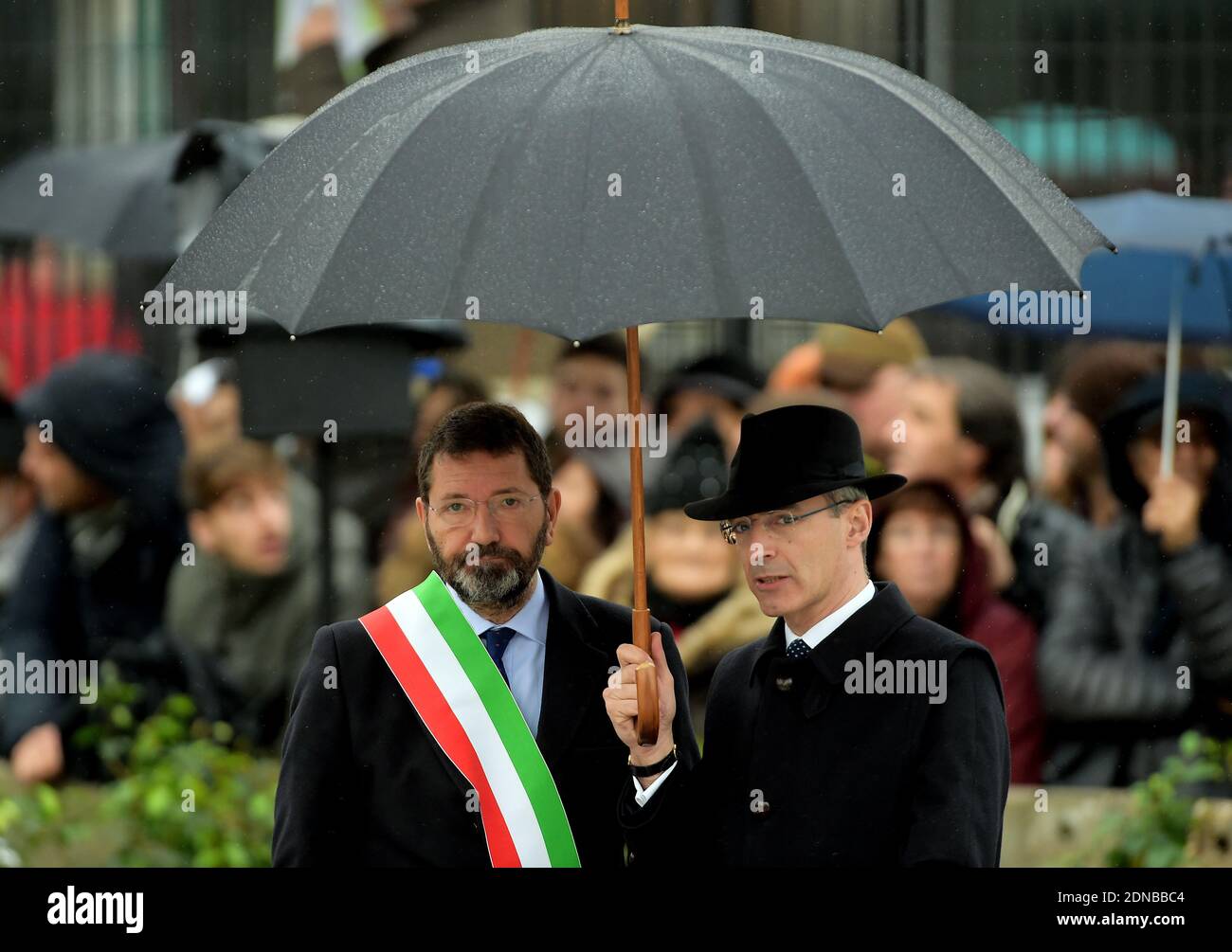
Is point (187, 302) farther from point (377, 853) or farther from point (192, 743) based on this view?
point (377, 853)

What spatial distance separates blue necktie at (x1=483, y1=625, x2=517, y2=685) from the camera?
439 centimetres

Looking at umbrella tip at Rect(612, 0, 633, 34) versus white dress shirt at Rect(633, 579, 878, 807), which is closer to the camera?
umbrella tip at Rect(612, 0, 633, 34)

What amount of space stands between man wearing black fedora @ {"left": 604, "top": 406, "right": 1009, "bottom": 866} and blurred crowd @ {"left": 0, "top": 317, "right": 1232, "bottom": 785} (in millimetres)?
2642

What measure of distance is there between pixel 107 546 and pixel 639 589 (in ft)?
14.2

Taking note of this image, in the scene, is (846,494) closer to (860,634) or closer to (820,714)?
(860,634)

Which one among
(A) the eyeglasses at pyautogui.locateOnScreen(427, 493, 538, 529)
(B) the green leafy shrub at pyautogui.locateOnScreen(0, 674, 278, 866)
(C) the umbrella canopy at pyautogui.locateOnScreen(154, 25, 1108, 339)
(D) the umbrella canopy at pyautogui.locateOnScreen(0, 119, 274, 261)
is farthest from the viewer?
(D) the umbrella canopy at pyautogui.locateOnScreen(0, 119, 274, 261)

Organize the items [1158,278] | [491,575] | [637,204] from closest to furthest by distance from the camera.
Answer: [637,204]
[491,575]
[1158,278]

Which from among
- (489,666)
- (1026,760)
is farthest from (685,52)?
(1026,760)

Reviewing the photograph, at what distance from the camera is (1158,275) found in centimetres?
823

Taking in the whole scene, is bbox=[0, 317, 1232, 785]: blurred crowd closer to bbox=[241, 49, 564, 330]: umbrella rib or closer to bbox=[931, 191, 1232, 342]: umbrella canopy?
bbox=[931, 191, 1232, 342]: umbrella canopy

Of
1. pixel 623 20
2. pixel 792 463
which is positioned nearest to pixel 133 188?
pixel 623 20

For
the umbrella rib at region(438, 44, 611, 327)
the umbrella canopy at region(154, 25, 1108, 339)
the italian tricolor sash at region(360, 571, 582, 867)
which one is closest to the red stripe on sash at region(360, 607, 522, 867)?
the italian tricolor sash at region(360, 571, 582, 867)

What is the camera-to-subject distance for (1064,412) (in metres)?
7.90

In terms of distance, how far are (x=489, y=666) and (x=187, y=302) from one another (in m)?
3.85
